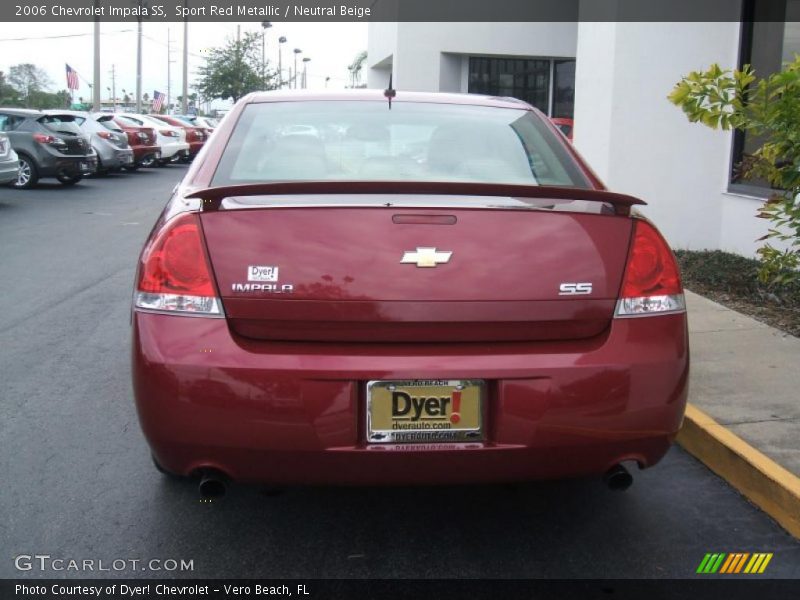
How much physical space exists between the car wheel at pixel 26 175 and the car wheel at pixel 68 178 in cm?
48

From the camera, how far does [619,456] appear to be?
9.00 ft

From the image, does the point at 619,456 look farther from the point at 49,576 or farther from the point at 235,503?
the point at 49,576

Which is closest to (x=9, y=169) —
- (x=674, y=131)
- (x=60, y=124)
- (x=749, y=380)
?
(x=60, y=124)

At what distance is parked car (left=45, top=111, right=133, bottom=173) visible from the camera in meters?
19.8

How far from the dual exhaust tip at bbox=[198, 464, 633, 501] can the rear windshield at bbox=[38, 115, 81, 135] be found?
52.0 ft

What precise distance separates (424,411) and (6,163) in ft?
43.8

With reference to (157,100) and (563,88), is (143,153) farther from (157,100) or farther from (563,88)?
(157,100)

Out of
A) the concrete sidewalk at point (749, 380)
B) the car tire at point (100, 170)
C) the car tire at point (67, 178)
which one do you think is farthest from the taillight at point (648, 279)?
the car tire at point (100, 170)

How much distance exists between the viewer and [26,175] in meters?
16.9

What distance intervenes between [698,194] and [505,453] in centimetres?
700

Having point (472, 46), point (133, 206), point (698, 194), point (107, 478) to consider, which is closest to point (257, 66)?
point (472, 46)

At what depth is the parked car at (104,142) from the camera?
19.8 meters

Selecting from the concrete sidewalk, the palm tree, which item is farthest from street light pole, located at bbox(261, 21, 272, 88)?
the concrete sidewalk

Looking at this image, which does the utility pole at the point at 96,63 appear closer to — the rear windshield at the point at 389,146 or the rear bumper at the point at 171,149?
the rear bumper at the point at 171,149
